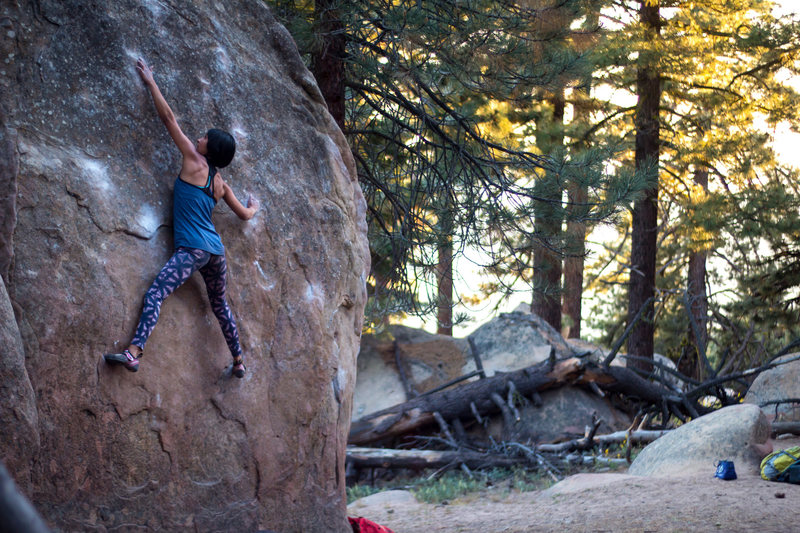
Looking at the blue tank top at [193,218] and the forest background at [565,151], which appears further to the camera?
the forest background at [565,151]

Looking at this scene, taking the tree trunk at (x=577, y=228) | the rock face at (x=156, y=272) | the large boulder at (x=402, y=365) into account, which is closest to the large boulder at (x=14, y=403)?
the rock face at (x=156, y=272)

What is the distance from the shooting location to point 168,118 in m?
4.49

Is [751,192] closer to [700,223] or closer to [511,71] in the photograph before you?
[700,223]

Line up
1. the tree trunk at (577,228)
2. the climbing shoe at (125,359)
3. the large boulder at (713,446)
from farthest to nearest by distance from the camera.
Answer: the tree trunk at (577,228) → the large boulder at (713,446) → the climbing shoe at (125,359)

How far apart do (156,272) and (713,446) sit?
584cm

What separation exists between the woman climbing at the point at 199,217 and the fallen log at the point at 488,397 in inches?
224

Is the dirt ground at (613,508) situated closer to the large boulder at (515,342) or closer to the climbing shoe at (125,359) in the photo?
the climbing shoe at (125,359)

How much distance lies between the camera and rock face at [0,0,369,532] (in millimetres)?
3912

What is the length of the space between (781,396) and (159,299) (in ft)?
29.1

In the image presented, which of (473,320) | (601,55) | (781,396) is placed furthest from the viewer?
(601,55)

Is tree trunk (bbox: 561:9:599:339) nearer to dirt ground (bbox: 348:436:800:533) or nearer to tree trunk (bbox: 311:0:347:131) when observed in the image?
dirt ground (bbox: 348:436:800:533)

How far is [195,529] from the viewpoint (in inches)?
174

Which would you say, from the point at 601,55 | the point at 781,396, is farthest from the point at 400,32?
the point at 781,396

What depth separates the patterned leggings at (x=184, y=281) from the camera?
4184 millimetres
